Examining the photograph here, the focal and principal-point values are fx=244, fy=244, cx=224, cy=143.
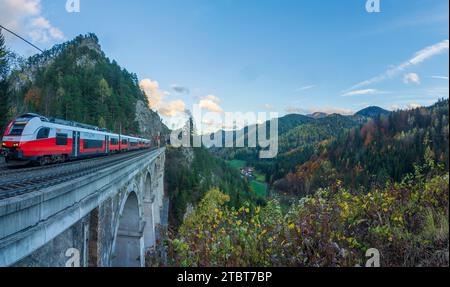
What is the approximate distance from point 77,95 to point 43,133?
1932 inches

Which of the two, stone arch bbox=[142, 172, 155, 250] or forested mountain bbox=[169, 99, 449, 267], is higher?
forested mountain bbox=[169, 99, 449, 267]

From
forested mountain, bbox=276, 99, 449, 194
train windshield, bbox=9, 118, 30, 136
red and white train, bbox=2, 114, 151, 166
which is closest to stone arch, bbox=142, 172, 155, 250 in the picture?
red and white train, bbox=2, 114, 151, 166

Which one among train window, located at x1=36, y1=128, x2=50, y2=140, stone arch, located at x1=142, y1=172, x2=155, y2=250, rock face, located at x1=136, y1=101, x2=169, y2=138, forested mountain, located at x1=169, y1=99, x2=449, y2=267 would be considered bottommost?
stone arch, located at x1=142, y1=172, x2=155, y2=250

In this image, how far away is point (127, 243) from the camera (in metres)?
16.9

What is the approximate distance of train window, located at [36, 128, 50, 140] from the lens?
42.9 ft

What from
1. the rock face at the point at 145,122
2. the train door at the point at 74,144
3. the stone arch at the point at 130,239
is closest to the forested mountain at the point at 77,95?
the rock face at the point at 145,122

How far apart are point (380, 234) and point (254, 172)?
134 m

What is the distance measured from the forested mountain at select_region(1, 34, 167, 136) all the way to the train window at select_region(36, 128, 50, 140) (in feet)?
79.9

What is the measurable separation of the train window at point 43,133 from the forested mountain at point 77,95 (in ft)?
79.9

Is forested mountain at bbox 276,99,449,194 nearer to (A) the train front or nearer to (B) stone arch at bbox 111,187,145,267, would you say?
(B) stone arch at bbox 111,187,145,267

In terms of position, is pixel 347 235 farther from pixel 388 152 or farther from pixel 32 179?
pixel 388 152

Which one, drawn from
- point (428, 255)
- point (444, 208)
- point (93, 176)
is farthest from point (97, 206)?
point (444, 208)

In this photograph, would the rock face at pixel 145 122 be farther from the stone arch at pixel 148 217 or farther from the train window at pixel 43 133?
the train window at pixel 43 133
